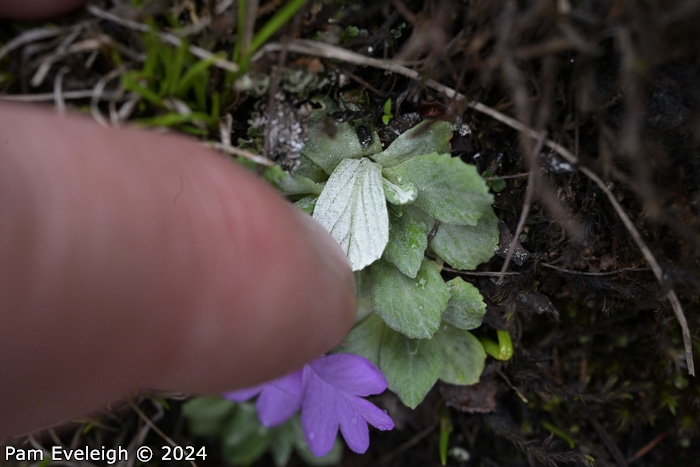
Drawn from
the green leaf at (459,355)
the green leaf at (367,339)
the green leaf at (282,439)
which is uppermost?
the green leaf at (367,339)

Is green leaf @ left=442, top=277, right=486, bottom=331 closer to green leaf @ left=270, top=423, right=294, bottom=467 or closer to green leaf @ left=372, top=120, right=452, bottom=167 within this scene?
green leaf @ left=372, top=120, right=452, bottom=167

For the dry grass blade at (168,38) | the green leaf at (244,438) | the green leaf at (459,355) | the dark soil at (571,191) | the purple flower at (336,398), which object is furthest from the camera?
the green leaf at (244,438)

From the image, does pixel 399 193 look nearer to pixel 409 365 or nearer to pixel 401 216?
pixel 401 216

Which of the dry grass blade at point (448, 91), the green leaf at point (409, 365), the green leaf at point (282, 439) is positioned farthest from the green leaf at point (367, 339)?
the green leaf at point (282, 439)

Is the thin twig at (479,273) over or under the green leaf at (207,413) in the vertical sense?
over

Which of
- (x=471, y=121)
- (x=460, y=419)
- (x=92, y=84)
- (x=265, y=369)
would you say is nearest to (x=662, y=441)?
(x=460, y=419)

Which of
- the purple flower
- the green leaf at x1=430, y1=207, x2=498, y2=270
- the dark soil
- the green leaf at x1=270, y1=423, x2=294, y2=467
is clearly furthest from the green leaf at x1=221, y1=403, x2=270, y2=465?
the green leaf at x1=430, y1=207, x2=498, y2=270

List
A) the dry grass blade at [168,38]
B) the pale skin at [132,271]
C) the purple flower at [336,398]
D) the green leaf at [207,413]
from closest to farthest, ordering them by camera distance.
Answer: the pale skin at [132,271]
the dry grass blade at [168,38]
the purple flower at [336,398]
the green leaf at [207,413]

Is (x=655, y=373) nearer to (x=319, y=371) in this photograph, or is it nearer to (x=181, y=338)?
(x=319, y=371)

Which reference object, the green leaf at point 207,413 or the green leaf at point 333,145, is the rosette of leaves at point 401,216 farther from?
the green leaf at point 207,413
